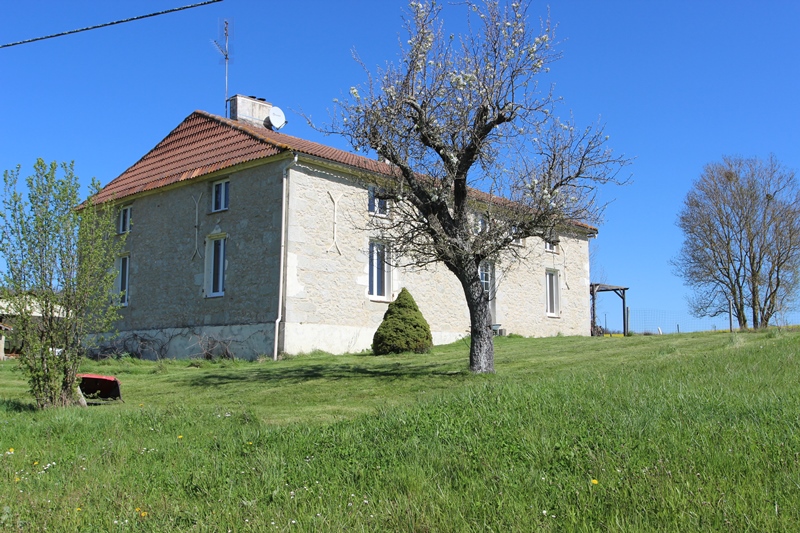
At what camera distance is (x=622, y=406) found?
6504 mm

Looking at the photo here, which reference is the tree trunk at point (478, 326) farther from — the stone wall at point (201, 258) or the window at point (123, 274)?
the window at point (123, 274)

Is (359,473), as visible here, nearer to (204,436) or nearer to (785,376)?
(204,436)

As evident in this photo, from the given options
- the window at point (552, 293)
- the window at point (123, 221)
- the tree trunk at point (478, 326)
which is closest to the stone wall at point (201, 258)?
the window at point (123, 221)

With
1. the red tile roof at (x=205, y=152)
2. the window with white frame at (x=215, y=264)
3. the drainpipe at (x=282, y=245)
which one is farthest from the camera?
the window with white frame at (x=215, y=264)

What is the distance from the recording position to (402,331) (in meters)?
18.9

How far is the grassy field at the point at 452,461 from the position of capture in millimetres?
4410

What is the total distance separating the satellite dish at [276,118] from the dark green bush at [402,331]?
26.0ft

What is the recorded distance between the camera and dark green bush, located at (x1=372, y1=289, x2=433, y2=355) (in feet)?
61.6

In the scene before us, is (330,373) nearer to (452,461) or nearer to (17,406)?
(17,406)

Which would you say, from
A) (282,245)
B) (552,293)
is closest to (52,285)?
(282,245)

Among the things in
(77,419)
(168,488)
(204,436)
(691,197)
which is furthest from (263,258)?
(691,197)

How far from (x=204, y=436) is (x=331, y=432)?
54.5 inches

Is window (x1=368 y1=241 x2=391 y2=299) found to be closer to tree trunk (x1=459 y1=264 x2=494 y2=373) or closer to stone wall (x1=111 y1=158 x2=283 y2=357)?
stone wall (x1=111 y1=158 x2=283 y2=357)

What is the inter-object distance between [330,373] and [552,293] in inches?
632
